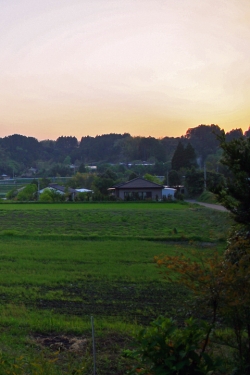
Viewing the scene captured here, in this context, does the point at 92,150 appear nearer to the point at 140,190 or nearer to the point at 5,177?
the point at 5,177

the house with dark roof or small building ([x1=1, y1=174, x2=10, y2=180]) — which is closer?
the house with dark roof

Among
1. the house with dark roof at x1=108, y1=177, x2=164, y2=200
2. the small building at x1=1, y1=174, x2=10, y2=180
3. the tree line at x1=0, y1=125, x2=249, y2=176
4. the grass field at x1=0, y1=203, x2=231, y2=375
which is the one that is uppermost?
the tree line at x1=0, y1=125, x2=249, y2=176

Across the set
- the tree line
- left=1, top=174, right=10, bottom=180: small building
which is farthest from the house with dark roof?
left=1, top=174, right=10, bottom=180: small building

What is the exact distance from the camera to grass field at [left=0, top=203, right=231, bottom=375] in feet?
19.7

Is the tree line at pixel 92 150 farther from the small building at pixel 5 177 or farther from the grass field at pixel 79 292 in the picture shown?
the grass field at pixel 79 292

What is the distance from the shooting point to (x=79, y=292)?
1013 cm

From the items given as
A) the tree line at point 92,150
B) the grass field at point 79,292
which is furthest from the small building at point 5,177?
the grass field at point 79,292

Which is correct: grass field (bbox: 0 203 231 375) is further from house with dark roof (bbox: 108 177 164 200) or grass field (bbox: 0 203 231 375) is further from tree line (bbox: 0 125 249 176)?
tree line (bbox: 0 125 249 176)

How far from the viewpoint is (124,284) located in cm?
1109

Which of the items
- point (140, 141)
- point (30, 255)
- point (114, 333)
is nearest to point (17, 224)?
point (30, 255)

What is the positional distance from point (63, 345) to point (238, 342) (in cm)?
318

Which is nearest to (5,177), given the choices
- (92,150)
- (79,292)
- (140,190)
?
(92,150)

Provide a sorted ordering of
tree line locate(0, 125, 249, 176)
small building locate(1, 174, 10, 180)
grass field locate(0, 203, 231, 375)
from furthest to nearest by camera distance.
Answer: tree line locate(0, 125, 249, 176)
small building locate(1, 174, 10, 180)
grass field locate(0, 203, 231, 375)

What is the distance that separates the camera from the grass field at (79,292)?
602 centimetres
